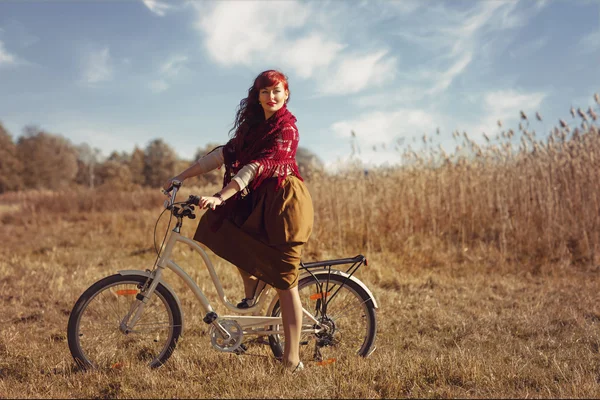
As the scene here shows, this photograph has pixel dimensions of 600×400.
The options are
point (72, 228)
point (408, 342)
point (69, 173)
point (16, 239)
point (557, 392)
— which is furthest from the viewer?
point (69, 173)

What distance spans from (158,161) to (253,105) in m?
39.6

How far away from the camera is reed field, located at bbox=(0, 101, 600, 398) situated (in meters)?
2.72

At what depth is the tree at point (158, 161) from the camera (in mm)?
39844

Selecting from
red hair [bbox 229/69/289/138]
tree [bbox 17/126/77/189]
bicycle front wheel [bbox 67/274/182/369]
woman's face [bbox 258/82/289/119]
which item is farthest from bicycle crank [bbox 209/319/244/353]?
tree [bbox 17/126/77/189]

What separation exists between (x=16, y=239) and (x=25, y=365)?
694 centimetres

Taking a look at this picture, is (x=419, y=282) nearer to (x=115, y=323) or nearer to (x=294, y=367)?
(x=294, y=367)

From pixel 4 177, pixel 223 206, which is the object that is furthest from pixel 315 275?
pixel 4 177

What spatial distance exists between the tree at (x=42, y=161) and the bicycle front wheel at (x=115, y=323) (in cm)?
3171

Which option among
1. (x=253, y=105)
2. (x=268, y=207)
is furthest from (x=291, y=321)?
(x=253, y=105)

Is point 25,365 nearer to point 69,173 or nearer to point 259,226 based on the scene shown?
point 259,226

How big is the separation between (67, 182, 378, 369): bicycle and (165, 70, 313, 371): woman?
7.4 inches

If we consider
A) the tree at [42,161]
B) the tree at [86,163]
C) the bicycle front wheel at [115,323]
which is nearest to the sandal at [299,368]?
the bicycle front wheel at [115,323]

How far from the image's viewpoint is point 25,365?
3.15m

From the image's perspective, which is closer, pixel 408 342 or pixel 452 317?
pixel 408 342
